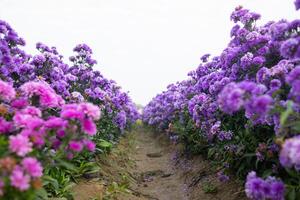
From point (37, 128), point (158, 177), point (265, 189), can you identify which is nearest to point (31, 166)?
point (37, 128)

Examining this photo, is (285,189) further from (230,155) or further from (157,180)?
(157,180)

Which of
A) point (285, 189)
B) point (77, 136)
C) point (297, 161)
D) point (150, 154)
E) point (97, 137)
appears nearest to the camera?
point (297, 161)

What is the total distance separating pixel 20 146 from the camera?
10.7 feet

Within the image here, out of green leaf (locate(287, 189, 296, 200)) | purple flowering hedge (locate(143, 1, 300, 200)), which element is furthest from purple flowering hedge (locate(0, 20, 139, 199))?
green leaf (locate(287, 189, 296, 200))

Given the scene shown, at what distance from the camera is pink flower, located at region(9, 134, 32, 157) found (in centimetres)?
324

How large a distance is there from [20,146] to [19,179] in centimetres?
29

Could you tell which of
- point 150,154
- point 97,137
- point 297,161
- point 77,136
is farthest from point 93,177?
A: point 150,154

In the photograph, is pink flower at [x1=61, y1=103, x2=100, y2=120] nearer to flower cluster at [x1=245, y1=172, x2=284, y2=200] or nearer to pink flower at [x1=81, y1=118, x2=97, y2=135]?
pink flower at [x1=81, y1=118, x2=97, y2=135]

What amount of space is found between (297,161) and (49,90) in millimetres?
2487

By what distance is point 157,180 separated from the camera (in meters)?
10.1

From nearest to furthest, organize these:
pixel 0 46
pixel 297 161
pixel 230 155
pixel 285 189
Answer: pixel 297 161
pixel 285 189
pixel 0 46
pixel 230 155

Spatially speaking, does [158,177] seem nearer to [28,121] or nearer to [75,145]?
[75,145]

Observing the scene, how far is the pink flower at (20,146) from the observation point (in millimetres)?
3244

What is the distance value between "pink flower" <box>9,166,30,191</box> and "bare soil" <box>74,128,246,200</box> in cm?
345
